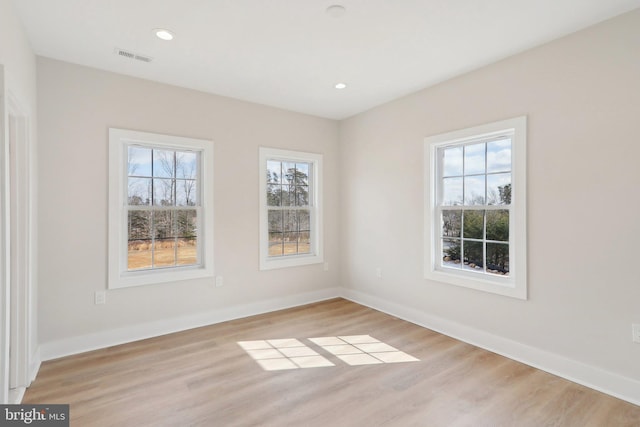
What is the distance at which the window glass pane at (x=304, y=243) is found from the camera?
4.70m

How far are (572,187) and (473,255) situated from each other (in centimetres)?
110

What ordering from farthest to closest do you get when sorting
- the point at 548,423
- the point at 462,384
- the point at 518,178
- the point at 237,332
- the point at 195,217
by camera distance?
1. the point at 195,217
2. the point at 237,332
3. the point at 518,178
4. the point at 462,384
5. the point at 548,423

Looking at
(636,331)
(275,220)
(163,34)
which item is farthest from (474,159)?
(163,34)

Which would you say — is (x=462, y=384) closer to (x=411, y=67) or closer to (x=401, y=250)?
(x=401, y=250)

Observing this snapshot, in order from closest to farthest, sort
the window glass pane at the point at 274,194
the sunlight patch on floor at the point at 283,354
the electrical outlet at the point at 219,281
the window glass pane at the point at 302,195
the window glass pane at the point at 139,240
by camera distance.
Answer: the sunlight patch on floor at the point at 283,354, the window glass pane at the point at 139,240, the electrical outlet at the point at 219,281, the window glass pane at the point at 274,194, the window glass pane at the point at 302,195

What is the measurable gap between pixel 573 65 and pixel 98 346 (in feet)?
15.9

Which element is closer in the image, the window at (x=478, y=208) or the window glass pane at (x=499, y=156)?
the window at (x=478, y=208)

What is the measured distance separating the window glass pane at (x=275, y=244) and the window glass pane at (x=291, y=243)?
82mm

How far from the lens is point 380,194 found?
4.29 m

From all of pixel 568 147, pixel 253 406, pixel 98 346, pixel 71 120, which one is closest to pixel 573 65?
pixel 568 147

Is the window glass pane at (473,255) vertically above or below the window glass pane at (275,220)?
below

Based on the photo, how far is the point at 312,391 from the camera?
7.89 ft

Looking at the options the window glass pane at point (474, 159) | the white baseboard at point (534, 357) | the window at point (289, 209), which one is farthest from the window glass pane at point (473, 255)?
the window at point (289, 209)

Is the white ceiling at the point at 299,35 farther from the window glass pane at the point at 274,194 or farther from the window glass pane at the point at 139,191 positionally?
the window glass pane at the point at 274,194
